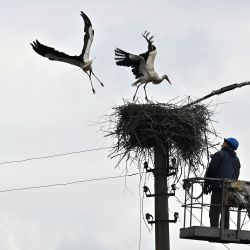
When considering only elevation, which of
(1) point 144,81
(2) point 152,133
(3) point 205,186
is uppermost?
(1) point 144,81

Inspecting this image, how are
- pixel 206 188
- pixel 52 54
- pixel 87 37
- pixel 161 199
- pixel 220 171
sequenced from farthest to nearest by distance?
pixel 87 37 → pixel 52 54 → pixel 161 199 → pixel 220 171 → pixel 206 188

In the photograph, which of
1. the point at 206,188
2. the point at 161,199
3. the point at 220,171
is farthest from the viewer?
the point at 161,199

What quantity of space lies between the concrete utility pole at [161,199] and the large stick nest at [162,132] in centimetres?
17

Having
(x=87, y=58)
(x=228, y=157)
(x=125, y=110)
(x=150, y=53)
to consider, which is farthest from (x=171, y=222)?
(x=150, y=53)

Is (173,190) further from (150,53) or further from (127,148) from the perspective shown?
(150,53)

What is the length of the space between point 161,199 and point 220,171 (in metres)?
1.07

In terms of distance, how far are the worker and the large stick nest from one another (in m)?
0.95

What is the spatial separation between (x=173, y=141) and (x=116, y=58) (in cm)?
295

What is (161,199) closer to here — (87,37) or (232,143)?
(232,143)

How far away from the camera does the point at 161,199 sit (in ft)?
39.2

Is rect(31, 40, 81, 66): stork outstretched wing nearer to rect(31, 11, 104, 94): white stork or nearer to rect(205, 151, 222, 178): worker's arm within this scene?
rect(31, 11, 104, 94): white stork

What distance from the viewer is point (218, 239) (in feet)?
Answer: 35.4

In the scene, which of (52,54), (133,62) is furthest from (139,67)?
(52,54)

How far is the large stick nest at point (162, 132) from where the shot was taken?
492 inches
